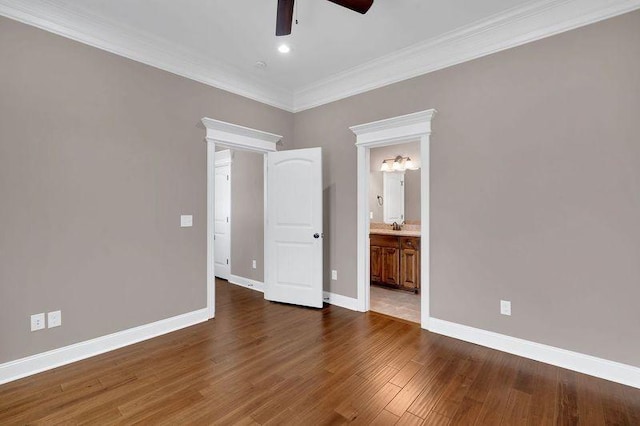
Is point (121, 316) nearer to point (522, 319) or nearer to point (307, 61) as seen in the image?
point (307, 61)

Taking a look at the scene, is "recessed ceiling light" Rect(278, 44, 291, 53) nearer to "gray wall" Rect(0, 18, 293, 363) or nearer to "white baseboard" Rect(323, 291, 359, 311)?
"gray wall" Rect(0, 18, 293, 363)

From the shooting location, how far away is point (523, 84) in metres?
2.69

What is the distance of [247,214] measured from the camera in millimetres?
4977

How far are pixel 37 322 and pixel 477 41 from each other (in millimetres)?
4660

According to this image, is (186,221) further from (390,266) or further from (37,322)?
(390,266)

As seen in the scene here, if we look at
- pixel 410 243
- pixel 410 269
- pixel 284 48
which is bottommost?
pixel 410 269

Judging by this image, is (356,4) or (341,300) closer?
(356,4)

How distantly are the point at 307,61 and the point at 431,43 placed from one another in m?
1.38

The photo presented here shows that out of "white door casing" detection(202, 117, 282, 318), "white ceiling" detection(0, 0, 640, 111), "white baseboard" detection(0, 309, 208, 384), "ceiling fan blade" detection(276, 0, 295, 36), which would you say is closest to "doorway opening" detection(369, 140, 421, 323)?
"white ceiling" detection(0, 0, 640, 111)

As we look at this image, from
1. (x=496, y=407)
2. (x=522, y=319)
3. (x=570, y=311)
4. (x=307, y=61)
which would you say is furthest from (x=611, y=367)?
(x=307, y=61)

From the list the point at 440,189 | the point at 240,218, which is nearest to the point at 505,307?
the point at 440,189

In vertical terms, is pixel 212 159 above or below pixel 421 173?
above

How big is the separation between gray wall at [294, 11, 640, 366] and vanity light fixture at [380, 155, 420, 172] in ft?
6.36

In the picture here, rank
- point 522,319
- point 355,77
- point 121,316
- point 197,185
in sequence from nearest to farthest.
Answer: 1. point 522,319
2. point 121,316
3. point 197,185
4. point 355,77
